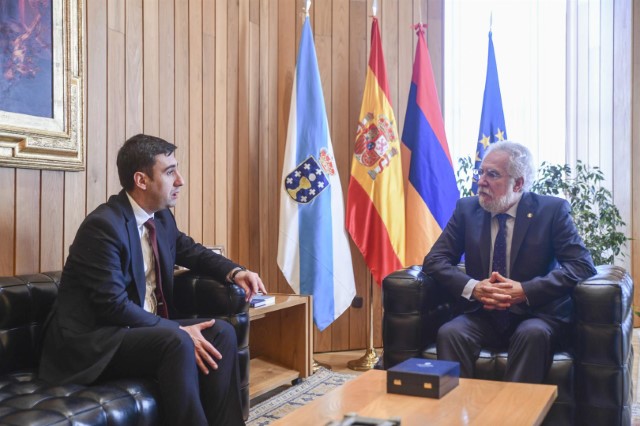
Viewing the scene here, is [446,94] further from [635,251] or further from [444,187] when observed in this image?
[635,251]

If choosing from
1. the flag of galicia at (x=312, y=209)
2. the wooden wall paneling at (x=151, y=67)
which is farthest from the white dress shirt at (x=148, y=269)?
the flag of galicia at (x=312, y=209)

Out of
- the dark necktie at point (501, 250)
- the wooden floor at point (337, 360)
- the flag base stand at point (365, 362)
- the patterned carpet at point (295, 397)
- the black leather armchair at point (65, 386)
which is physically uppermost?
the dark necktie at point (501, 250)

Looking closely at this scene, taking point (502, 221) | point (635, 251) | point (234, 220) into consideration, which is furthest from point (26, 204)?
point (635, 251)

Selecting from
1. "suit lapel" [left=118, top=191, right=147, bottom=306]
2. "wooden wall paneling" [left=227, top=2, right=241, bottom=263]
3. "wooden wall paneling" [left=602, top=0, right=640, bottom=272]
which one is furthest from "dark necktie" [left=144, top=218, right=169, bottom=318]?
"wooden wall paneling" [left=602, top=0, right=640, bottom=272]

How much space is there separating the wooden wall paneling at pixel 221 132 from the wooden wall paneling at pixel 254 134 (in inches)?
7.2

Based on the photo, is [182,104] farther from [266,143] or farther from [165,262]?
[165,262]

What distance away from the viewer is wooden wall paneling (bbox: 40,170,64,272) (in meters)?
2.60

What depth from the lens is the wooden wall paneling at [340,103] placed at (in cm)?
413

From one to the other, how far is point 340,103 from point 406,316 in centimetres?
203

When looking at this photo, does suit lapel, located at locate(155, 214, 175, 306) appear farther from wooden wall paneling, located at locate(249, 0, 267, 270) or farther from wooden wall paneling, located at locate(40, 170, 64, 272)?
wooden wall paneling, located at locate(249, 0, 267, 270)

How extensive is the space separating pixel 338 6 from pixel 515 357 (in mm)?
2723

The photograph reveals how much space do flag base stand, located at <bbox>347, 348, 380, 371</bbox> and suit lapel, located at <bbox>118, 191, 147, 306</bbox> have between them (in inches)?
69.9

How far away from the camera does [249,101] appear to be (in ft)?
12.6

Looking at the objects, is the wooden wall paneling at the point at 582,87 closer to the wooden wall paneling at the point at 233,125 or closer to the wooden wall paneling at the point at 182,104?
the wooden wall paneling at the point at 233,125
